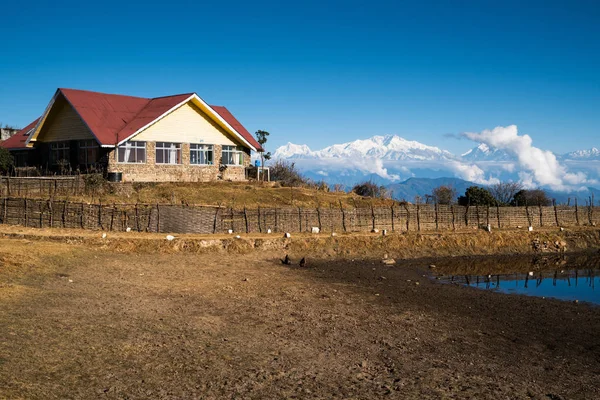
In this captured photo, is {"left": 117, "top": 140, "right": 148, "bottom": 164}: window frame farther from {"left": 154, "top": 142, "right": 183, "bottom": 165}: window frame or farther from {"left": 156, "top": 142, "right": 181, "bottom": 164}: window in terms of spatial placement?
{"left": 156, "top": 142, "right": 181, "bottom": 164}: window

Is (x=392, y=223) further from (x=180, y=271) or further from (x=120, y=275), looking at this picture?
(x=120, y=275)

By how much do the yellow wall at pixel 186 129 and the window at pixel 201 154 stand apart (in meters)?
0.45

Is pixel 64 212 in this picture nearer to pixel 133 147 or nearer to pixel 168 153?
pixel 133 147

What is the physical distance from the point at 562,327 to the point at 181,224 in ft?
61.3

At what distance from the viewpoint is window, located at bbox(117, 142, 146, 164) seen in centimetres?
3859

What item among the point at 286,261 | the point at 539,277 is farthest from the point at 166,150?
the point at 539,277

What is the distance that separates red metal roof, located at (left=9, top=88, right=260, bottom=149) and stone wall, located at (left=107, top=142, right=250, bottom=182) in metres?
1.43

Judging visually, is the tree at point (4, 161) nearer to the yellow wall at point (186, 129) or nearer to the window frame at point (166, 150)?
the yellow wall at point (186, 129)

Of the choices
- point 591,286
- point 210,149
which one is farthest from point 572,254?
point 210,149

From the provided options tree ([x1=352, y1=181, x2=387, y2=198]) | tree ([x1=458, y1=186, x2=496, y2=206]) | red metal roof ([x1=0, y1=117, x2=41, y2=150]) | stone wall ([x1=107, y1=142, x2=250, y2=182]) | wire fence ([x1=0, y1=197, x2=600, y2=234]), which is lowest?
wire fence ([x1=0, y1=197, x2=600, y2=234])

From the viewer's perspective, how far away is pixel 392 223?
3481 cm

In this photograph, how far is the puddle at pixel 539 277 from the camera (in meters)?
24.8

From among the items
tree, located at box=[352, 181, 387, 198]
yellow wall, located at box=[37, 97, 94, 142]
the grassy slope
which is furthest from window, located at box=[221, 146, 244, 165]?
tree, located at box=[352, 181, 387, 198]

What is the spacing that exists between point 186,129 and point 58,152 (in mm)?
8984
